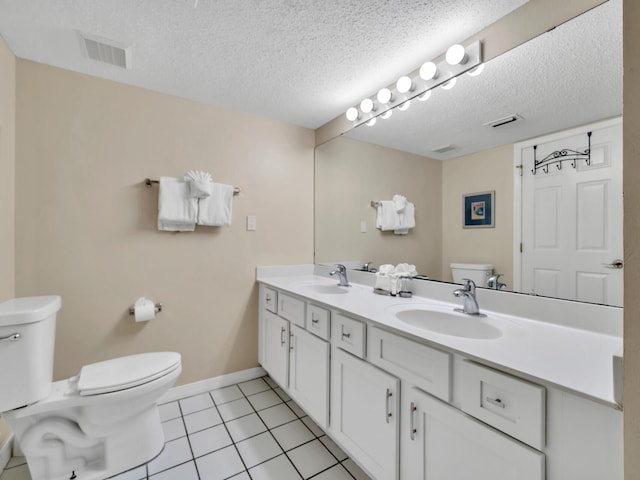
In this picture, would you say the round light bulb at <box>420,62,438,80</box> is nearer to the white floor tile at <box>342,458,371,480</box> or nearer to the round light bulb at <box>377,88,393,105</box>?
the round light bulb at <box>377,88,393,105</box>

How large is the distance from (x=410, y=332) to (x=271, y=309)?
4.12 ft

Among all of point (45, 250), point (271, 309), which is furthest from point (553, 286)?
point (45, 250)

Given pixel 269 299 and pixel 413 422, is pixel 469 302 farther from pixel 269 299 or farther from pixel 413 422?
pixel 269 299

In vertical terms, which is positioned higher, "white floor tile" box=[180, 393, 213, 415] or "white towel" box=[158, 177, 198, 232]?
"white towel" box=[158, 177, 198, 232]

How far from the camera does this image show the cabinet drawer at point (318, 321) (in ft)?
4.79

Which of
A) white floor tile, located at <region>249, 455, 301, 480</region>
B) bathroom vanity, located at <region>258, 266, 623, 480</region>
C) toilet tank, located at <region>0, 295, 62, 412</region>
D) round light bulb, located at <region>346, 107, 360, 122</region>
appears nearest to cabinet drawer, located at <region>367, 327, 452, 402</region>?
bathroom vanity, located at <region>258, 266, 623, 480</region>

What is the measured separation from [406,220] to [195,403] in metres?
1.85

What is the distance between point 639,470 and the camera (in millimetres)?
502

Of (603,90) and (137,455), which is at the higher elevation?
(603,90)

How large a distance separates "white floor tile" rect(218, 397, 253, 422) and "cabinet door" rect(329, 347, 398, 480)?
27.4 inches

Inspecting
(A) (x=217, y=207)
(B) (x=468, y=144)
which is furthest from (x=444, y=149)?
(A) (x=217, y=207)

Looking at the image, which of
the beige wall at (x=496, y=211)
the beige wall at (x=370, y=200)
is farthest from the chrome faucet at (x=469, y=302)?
the beige wall at (x=370, y=200)

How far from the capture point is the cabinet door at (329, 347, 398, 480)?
107cm

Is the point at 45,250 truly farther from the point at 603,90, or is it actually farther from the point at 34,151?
the point at 603,90
